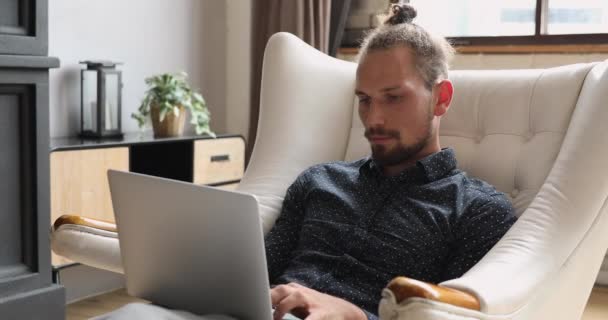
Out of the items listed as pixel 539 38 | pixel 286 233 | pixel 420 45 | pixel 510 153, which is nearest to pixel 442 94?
pixel 420 45

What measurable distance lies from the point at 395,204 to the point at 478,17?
94.6 inches

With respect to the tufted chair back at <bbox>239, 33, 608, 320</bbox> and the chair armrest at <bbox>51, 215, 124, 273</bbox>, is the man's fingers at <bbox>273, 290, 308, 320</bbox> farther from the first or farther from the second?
the chair armrest at <bbox>51, 215, 124, 273</bbox>

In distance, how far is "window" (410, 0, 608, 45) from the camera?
343cm

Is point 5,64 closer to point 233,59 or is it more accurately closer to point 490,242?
point 490,242

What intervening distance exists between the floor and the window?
1080mm

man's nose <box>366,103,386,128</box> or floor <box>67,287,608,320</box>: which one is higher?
man's nose <box>366,103,386,128</box>

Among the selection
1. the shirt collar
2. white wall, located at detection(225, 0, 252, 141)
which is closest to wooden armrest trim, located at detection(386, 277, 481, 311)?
the shirt collar

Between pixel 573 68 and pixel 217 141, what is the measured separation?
6.29 feet

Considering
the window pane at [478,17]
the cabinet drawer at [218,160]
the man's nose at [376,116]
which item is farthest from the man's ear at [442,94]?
the window pane at [478,17]

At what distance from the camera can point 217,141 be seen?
10.9 ft

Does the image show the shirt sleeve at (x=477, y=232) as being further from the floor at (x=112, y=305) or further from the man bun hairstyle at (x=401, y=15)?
the floor at (x=112, y=305)

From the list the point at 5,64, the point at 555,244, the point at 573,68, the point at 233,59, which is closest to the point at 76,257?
the point at 5,64

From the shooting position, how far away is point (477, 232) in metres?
1.44

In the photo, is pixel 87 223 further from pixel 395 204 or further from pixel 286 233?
pixel 395 204
